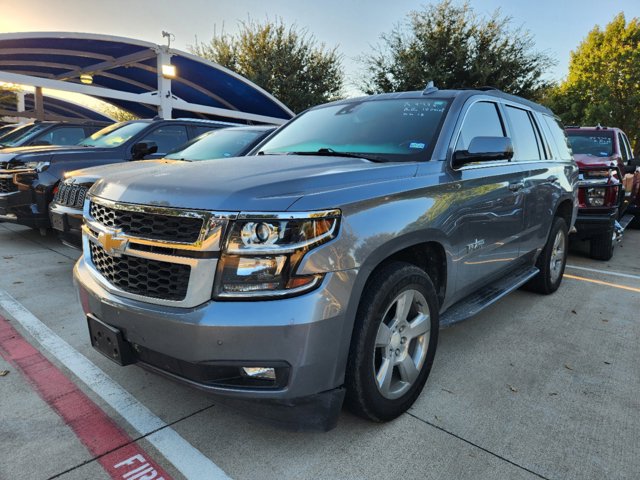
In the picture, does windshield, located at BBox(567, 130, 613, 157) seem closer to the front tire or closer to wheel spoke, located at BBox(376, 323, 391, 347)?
the front tire

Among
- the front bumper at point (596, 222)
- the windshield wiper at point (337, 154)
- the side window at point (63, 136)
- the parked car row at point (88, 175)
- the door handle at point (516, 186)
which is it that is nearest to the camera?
the windshield wiper at point (337, 154)

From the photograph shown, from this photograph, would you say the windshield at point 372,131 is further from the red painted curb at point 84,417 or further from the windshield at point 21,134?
the windshield at point 21,134

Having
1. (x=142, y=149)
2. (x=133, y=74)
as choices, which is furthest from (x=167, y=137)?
(x=133, y=74)

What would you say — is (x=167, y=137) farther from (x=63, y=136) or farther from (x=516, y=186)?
(x=516, y=186)

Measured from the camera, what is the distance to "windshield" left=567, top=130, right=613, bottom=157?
7445 millimetres

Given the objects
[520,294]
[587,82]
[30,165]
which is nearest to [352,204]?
[520,294]

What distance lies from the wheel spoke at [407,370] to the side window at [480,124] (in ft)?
4.66

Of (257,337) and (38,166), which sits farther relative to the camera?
(38,166)

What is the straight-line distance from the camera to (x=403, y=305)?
239cm

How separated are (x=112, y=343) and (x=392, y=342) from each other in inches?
54.9

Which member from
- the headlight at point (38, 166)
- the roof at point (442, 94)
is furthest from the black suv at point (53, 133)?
the roof at point (442, 94)

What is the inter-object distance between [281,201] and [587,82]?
90.3ft

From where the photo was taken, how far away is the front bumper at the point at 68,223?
14.5 ft

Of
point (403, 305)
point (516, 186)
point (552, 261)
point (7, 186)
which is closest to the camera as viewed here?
point (403, 305)
